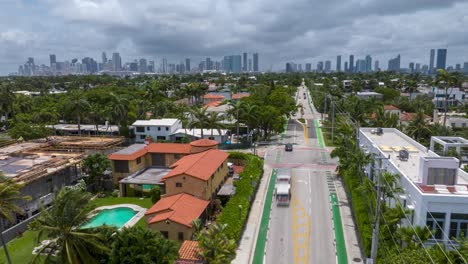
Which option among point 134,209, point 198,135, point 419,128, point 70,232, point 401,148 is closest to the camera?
point 70,232

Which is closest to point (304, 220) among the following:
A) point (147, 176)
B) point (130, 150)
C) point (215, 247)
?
point (215, 247)

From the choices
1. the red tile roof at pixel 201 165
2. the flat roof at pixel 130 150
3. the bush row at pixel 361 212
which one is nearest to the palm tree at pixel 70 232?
the red tile roof at pixel 201 165

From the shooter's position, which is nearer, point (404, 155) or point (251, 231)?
point (251, 231)

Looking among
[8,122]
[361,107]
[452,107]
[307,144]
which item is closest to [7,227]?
[307,144]

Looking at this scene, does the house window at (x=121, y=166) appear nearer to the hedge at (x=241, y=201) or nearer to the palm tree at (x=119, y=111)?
the hedge at (x=241, y=201)

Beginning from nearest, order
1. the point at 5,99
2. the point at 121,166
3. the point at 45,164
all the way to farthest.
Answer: the point at 45,164
the point at 121,166
the point at 5,99

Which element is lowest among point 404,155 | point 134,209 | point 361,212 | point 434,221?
point 134,209

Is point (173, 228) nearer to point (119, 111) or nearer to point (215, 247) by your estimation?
point (215, 247)
